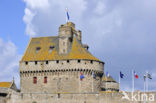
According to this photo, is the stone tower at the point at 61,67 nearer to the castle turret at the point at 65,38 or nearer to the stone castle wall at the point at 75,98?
the castle turret at the point at 65,38

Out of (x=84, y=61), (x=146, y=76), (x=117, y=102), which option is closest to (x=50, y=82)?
(x=84, y=61)

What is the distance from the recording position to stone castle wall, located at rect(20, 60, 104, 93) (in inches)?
2660

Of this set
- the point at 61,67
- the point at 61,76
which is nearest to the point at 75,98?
the point at 61,76

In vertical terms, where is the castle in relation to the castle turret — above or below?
below

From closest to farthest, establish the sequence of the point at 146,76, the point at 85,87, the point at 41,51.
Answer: the point at 146,76 < the point at 85,87 < the point at 41,51

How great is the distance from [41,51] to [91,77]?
34.1 feet

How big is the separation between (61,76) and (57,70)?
4.13 feet

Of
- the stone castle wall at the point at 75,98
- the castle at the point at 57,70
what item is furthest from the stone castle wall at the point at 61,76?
the stone castle wall at the point at 75,98

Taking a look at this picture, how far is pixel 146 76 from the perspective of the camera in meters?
57.4

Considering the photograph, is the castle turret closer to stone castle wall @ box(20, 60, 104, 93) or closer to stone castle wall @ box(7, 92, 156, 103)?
stone castle wall @ box(20, 60, 104, 93)

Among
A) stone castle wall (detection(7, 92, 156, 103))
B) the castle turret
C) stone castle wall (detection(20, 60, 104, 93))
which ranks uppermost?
the castle turret

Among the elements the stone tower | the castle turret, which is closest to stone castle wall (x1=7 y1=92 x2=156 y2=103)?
the stone tower

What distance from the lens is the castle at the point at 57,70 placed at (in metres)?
65.1

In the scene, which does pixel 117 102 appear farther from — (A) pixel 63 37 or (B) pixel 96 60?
(A) pixel 63 37
